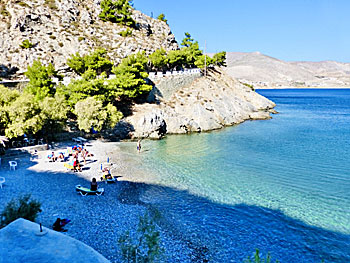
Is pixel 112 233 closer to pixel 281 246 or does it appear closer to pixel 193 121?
pixel 281 246

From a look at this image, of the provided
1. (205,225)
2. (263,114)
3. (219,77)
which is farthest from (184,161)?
(219,77)

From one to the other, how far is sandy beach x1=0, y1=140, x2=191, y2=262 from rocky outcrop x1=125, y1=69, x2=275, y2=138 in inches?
551

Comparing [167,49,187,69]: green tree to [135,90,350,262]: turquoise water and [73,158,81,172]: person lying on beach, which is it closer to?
[135,90,350,262]: turquoise water

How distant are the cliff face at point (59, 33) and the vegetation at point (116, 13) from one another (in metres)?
1.89

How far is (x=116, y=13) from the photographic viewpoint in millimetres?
72500

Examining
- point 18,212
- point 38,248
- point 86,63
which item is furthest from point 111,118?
point 38,248

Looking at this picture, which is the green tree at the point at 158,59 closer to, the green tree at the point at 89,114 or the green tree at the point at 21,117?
the green tree at the point at 89,114

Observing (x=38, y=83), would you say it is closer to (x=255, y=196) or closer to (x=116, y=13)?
(x=255, y=196)

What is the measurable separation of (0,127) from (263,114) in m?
54.9

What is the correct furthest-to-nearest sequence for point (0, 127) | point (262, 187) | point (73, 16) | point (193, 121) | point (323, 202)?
1. point (73, 16)
2. point (193, 121)
3. point (0, 127)
4. point (262, 187)
5. point (323, 202)

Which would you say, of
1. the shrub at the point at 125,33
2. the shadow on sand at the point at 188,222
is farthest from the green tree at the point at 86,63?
the shadow on sand at the point at 188,222

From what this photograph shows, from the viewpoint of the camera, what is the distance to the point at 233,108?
59938 mm

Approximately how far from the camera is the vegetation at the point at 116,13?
70.4 m

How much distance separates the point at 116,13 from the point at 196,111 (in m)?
43.4
